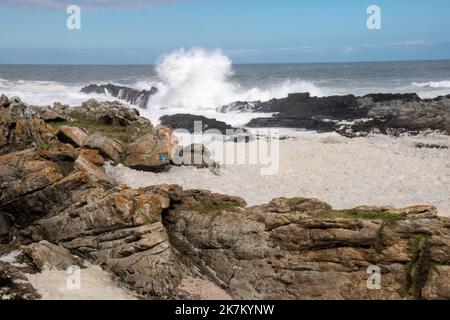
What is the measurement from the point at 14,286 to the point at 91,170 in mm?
4528

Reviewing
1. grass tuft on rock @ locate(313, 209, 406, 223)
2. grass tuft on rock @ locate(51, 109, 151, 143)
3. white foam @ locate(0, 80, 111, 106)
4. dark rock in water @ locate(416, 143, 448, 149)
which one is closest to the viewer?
grass tuft on rock @ locate(313, 209, 406, 223)

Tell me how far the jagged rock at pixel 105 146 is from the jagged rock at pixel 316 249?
16.2ft

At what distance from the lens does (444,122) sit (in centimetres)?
2811

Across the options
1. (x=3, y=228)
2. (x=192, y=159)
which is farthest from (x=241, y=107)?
(x=3, y=228)

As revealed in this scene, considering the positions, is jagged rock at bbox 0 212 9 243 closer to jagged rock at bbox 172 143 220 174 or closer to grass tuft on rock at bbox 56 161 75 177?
grass tuft on rock at bbox 56 161 75 177

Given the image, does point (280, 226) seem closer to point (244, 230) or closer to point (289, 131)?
point (244, 230)

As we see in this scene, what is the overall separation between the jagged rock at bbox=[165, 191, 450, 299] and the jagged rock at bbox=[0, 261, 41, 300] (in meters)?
3.45

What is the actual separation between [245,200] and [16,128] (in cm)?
760

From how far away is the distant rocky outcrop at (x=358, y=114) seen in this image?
28.8 meters

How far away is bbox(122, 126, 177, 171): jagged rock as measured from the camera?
1628 centimetres

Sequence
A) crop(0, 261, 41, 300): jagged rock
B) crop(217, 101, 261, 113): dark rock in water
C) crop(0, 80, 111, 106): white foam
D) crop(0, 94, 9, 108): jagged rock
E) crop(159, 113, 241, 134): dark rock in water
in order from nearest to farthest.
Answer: crop(0, 261, 41, 300): jagged rock < crop(0, 94, 9, 108): jagged rock < crop(159, 113, 241, 134): dark rock in water < crop(217, 101, 261, 113): dark rock in water < crop(0, 80, 111, 106): white foam

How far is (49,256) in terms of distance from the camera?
11789 mm

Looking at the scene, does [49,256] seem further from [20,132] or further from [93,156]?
[20,132]

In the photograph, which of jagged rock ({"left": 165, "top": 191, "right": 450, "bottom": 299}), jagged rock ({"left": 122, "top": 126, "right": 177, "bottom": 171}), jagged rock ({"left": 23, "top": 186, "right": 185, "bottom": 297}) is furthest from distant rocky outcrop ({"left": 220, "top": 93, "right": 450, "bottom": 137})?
jagged rock ({"left": 23, "top": 186, "right": 185, "bottom": 297})
